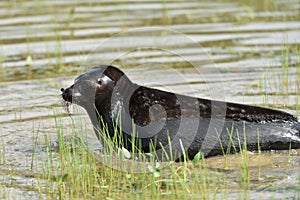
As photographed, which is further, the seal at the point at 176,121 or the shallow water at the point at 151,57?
the shallow water at the point at 151,57

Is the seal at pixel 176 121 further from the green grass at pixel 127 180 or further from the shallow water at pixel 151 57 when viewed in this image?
the green grass at pixel 127 180

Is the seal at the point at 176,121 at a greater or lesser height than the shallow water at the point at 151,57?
lesser

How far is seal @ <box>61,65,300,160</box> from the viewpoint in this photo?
23.3 feet

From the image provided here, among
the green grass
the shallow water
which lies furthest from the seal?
the green grass

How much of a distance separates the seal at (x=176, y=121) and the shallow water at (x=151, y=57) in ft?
0.62

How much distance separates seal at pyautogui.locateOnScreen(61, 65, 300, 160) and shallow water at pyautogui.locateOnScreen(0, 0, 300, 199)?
0.62 feet

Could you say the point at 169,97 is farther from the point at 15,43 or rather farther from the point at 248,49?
the point at 15,43

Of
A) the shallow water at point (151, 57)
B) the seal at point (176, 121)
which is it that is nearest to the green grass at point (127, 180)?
the shallow water at point (151, 57)

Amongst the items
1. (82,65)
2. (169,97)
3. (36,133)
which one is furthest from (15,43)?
(169,97)

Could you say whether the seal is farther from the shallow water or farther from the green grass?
the green grass

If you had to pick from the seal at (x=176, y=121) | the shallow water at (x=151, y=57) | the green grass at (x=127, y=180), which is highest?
the shallow water at (x=151, y=57)

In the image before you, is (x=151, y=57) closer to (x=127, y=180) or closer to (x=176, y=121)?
(x=176, y=121)

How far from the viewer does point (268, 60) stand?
11.2 m

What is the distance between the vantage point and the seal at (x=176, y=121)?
23.3ft
